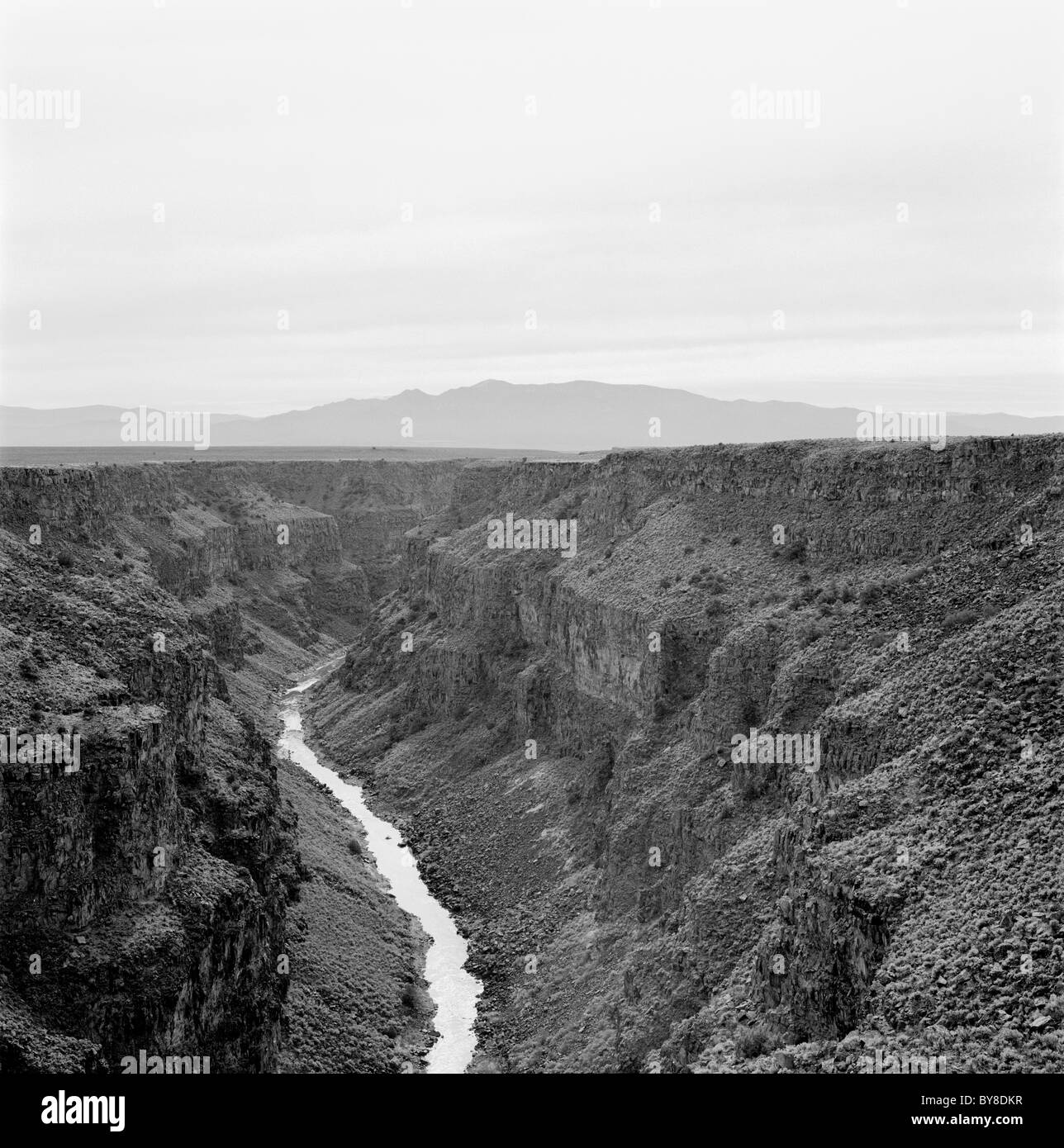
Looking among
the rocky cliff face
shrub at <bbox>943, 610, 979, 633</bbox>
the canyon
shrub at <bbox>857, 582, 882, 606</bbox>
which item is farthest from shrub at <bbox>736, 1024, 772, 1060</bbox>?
shrub at <bbox>857, 582, 882, 606</bbox>

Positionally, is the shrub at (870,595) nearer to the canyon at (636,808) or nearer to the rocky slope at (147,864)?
the canyon at (636,808)

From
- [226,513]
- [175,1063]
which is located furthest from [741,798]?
[226,513]

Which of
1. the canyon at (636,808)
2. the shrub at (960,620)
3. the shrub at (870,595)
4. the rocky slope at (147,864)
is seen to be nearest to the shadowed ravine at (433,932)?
the canyon at (636,808)

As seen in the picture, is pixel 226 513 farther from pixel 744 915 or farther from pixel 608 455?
pixel 744 915

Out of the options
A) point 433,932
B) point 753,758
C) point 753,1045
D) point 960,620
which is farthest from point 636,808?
point 753,1045

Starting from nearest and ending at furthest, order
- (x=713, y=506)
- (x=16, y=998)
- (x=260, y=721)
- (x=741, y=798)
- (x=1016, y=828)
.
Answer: (x=1016, y=828) < (x=16, y=998) < (x=741, y=798) < (x=713, y=506) < (x=260, y=721)

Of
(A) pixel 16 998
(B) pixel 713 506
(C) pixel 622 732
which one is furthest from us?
(B) pixel 713 506

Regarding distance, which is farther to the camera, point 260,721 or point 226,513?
point 226,513

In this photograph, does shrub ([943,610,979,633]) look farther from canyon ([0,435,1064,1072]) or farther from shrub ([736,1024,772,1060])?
shrub ([736,1024,772,1060])
